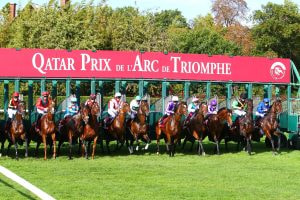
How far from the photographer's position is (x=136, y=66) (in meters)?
→ 20.0

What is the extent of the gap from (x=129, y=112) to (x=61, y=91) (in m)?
13.9

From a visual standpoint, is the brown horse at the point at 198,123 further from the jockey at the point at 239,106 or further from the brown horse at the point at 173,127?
the jockey at the point at 239,106

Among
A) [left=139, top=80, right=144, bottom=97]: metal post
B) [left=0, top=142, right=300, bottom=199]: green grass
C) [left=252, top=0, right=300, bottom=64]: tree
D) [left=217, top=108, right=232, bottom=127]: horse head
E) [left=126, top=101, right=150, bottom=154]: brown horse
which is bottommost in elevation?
[left=0, top=142, right=300, bottom=199]: green grass

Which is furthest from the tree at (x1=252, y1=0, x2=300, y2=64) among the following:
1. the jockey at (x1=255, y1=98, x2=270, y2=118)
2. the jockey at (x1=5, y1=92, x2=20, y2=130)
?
the jockey at (x1=5, y1=92, x2=20, y2=130)

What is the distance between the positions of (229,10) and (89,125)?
5828cm

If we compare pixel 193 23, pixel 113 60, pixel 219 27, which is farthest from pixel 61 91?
pixel 193 23

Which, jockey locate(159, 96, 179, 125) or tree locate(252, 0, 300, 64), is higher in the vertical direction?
tree locate(252, 0, 300, 64)

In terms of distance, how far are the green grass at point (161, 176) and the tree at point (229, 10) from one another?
184 ft

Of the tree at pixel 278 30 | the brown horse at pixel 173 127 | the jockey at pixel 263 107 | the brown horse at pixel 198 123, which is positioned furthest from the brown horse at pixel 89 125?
the tree at pixel 278 30

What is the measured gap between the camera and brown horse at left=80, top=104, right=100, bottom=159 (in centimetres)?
1728

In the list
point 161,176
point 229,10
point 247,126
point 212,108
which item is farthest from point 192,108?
point 229,10

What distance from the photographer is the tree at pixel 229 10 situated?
242ft

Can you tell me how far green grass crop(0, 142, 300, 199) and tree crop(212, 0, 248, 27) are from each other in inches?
2205

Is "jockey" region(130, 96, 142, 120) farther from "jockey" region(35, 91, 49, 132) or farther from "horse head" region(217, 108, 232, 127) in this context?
"jockey" region(35, 91, 49, 132)
